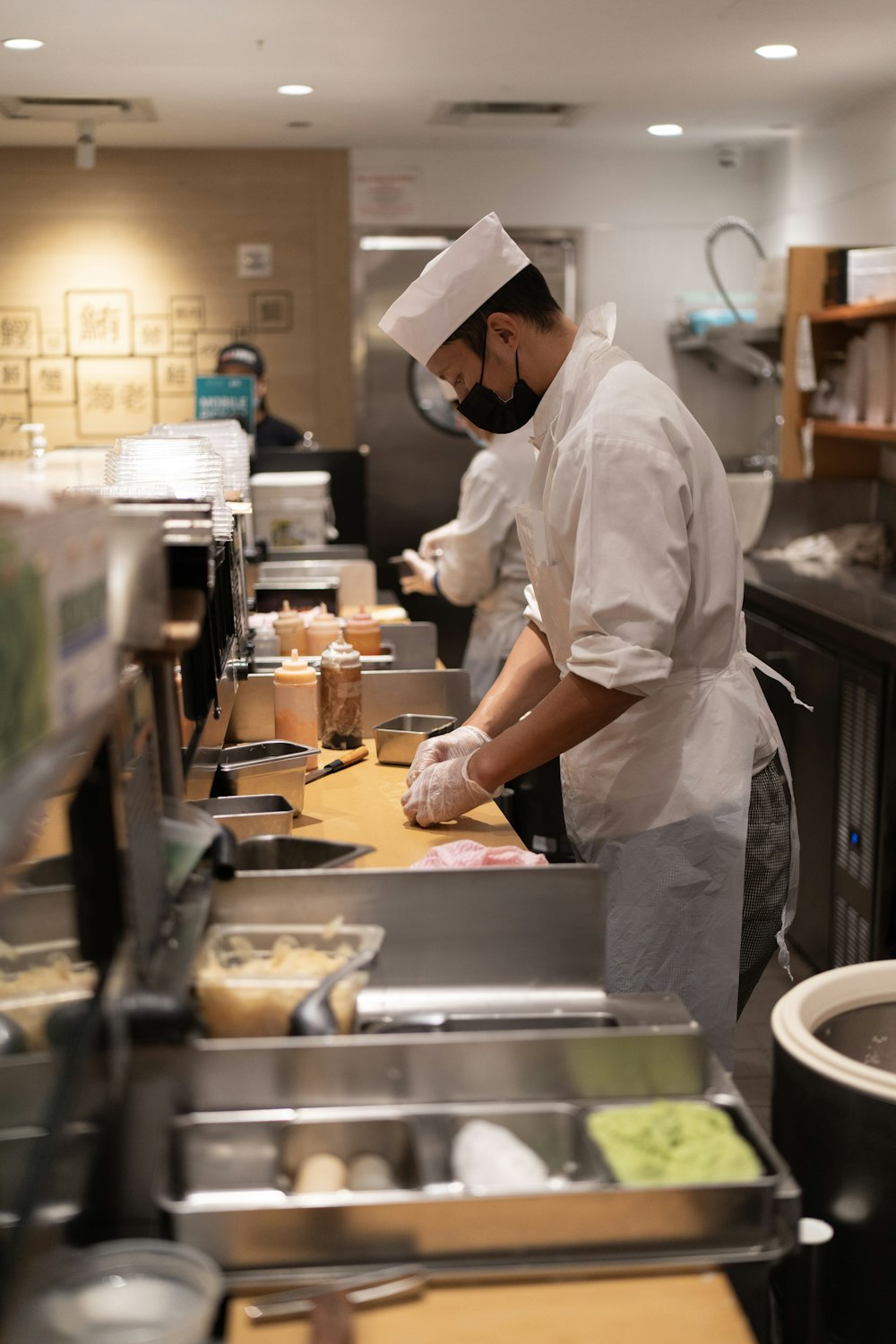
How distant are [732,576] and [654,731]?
28cm

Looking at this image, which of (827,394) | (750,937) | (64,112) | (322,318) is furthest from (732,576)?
(322,318)

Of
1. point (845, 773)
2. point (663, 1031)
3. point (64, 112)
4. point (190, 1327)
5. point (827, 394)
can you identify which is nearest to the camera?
point (190, 1327)

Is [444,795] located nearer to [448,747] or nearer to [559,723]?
[448,747]

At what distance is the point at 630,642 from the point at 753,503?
3955 mm

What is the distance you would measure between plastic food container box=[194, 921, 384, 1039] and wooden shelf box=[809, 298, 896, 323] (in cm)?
389

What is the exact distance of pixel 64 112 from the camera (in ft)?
20.0

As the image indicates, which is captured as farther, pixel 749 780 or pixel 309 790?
pixel 309 790

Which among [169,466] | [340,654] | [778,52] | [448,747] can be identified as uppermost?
[778,52]

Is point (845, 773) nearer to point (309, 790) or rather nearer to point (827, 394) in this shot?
point (309, 790)

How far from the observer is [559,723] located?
1945mm

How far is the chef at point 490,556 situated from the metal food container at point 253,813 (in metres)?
2.24

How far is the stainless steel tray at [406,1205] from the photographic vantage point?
43.5 inches

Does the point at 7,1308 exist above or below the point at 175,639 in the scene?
below

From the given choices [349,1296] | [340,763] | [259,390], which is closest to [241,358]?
[259,390]
